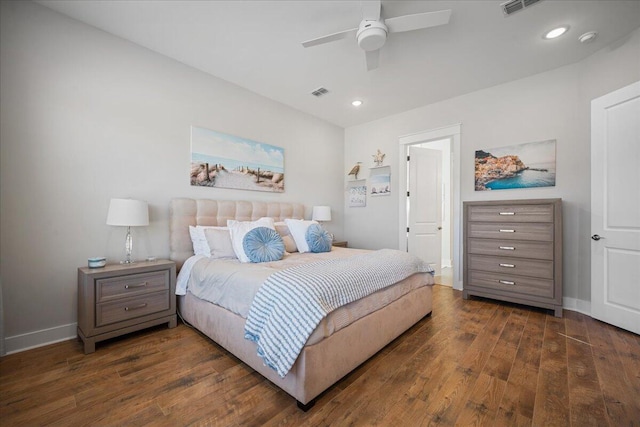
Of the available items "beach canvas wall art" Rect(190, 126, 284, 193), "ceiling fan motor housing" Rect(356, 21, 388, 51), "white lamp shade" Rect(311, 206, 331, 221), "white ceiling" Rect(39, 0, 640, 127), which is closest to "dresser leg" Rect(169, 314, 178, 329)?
"beach canvas wall art" Rect(190, 126, 284, 193)

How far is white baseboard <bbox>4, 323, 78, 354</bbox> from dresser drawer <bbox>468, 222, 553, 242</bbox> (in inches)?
172

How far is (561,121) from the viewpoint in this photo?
3082mm

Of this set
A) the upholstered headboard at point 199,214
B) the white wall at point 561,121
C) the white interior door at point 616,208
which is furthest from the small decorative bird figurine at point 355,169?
the white interior door at point 616,208

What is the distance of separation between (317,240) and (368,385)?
170cm

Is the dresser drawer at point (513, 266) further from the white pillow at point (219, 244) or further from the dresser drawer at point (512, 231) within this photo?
the white pillow at point (219, 244)

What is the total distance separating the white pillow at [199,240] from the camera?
2750mm

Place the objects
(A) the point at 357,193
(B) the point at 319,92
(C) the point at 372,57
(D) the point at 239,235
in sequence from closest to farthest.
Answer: (C) the point at 372,57, (D) the point at 239,235, (B) the point at 319,92, (A) the point at 357,193

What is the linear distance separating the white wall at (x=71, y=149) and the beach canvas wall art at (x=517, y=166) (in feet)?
12.3

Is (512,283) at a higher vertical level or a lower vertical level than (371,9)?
lower

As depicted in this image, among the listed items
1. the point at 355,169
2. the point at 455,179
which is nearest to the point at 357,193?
the point at 355,169

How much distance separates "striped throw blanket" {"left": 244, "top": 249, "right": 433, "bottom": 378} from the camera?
1.45m

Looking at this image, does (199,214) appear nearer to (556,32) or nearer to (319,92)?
(319,92)

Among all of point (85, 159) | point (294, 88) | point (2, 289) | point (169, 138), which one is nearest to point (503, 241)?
point (294, 88)

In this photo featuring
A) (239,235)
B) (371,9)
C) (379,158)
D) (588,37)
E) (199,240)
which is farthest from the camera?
(379,158)
